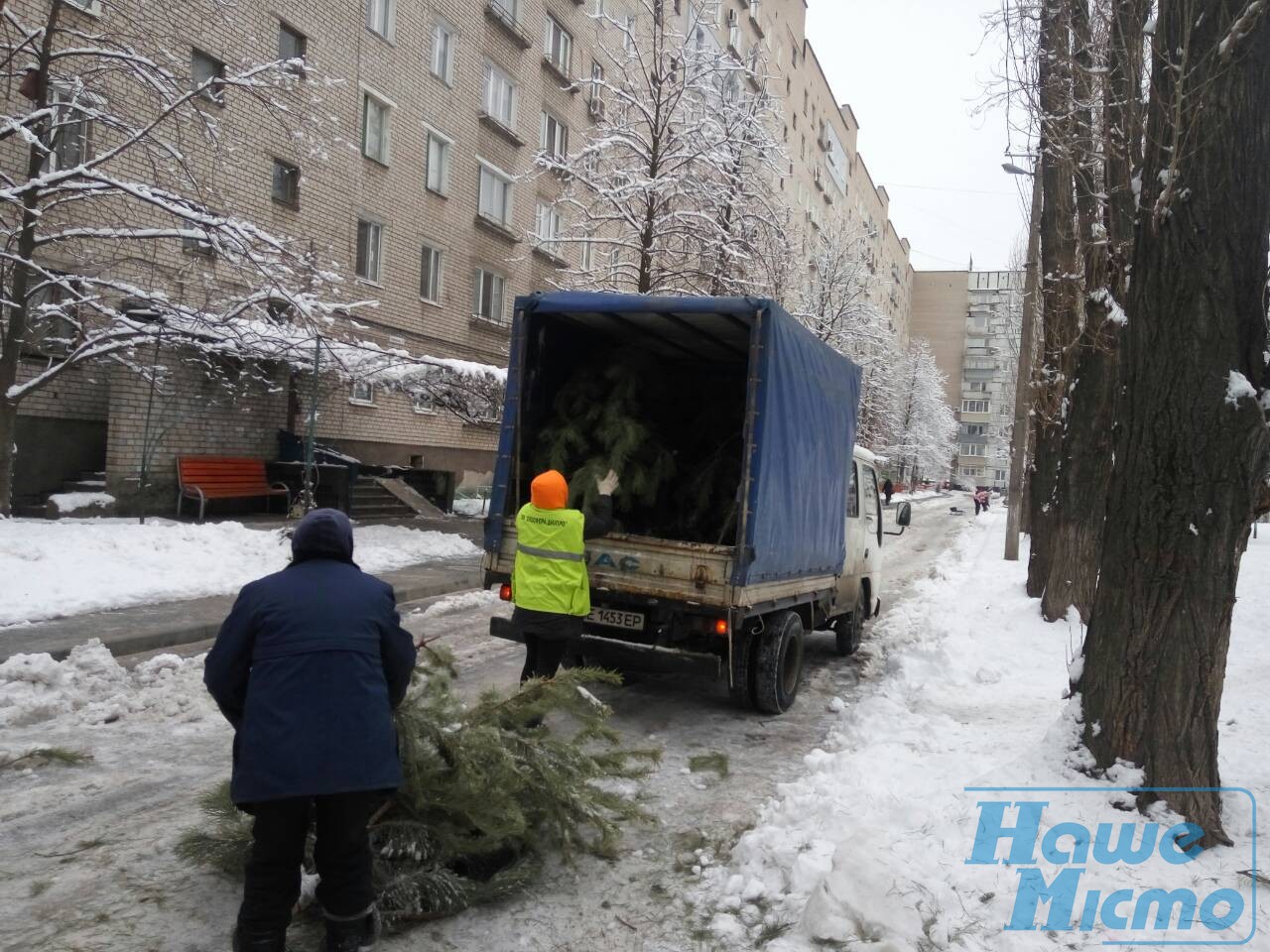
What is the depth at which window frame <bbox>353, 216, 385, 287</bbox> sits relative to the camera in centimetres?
1981

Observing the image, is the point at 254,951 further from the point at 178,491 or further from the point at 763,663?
the point at 178,491

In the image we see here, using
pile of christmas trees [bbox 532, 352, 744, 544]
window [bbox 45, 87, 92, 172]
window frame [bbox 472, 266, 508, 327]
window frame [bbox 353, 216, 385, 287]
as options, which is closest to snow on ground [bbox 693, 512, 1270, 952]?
pile of christmas trees [bbox 532, 352, 744, 544]

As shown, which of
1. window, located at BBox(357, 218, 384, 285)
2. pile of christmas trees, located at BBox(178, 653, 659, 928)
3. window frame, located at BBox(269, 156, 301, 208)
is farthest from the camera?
window, located at BBox(357, 218, 384, 285)

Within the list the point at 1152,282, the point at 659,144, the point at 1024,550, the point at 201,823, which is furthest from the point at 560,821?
the point at 1024,550

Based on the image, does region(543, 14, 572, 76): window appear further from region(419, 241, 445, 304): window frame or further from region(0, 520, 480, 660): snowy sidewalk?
region(0, 520, 480, 660): snowy sidewalk

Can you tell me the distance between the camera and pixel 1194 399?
420 centimetres

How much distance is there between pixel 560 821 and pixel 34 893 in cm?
209

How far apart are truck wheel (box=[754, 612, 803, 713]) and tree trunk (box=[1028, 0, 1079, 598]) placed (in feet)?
15.4

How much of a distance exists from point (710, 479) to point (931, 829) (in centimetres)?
385

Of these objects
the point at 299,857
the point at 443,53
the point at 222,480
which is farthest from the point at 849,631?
the point at 443,53

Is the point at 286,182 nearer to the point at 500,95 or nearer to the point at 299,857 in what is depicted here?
the point at 500,95

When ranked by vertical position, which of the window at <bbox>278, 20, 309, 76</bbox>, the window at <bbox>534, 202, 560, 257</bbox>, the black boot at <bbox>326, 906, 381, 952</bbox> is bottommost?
the black boot at <bbox>326, 906, 381, 952</bbox>

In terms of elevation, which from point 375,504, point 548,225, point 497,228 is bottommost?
point 375,504

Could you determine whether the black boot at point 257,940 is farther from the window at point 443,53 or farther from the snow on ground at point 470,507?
the window at point 443,53
